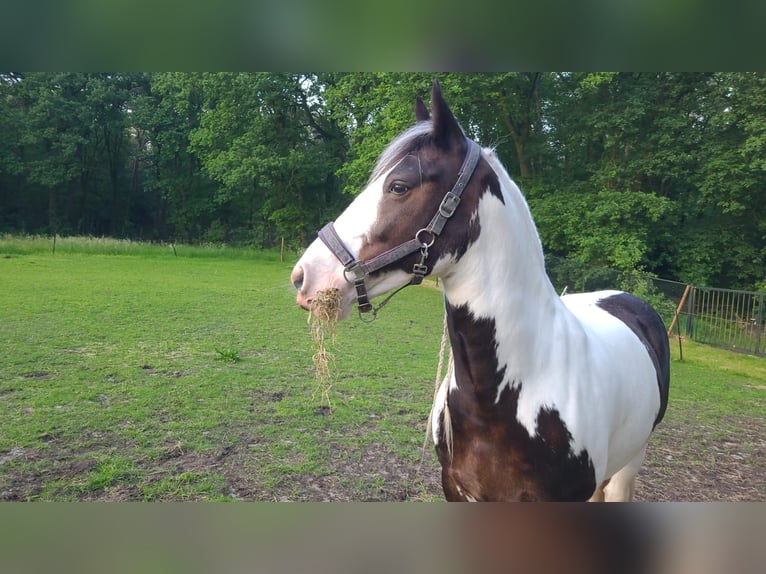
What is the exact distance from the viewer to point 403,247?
53.1 inches

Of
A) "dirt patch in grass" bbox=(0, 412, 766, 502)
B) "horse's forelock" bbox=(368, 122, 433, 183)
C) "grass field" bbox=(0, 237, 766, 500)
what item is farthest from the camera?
"grass field" bbox=(0, 237, 766, 500)

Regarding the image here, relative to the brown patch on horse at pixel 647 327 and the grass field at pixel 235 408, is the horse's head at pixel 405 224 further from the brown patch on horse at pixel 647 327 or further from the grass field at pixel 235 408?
the brown patch on horse at pixel 647 327

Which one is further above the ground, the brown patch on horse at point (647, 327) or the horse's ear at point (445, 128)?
the horse's ear at point (445, 128)

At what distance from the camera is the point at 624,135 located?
10648 mm

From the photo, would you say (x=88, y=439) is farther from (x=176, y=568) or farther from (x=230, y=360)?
(x=176, y=568)

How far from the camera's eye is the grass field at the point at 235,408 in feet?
11.2

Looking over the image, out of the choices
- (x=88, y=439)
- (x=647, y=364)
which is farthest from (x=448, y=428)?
(x=88, y=439)

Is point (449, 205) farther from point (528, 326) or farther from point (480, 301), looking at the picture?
point (528, 326)

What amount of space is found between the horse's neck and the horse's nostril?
1.57 ft

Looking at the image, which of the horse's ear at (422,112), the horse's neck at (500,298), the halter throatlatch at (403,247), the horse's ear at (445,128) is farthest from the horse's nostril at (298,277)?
the horse's ear at (422,112)

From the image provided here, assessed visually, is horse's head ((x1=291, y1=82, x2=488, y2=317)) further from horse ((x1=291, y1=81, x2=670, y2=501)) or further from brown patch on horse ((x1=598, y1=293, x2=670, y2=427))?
brown patch on horse ((x1=598, y1=293, x2=670, y2=427))

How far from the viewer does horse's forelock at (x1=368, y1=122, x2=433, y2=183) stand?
4.65ft

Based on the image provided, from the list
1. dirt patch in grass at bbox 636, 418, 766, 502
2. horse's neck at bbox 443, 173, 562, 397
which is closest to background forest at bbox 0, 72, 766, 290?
dirt patch in grass at bbox 636, 418, 766, 502

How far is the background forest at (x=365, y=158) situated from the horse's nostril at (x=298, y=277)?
A: 772 cm
